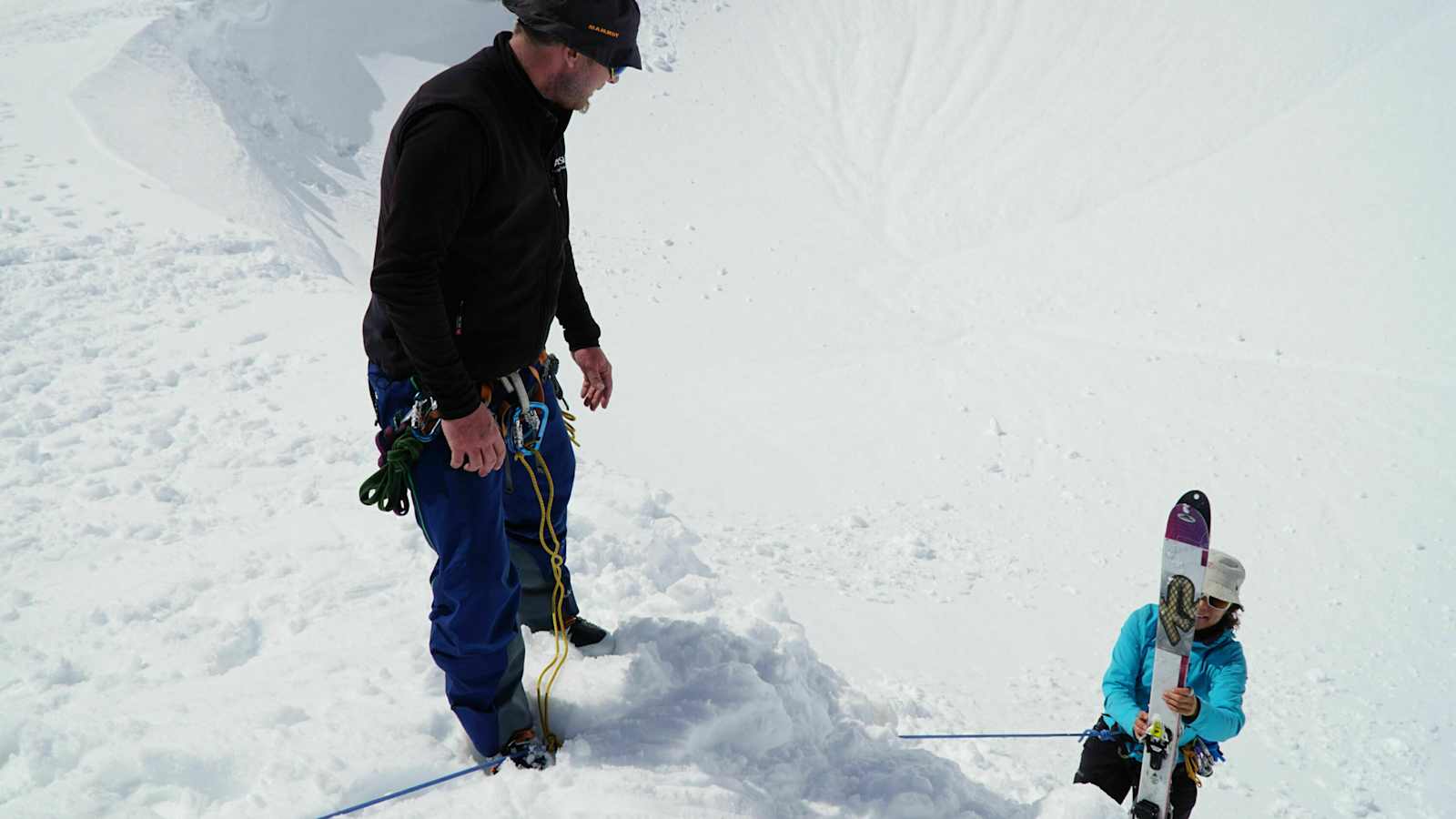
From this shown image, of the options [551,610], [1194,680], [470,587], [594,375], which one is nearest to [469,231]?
[470,587]

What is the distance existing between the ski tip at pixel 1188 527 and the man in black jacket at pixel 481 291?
246 centimetres

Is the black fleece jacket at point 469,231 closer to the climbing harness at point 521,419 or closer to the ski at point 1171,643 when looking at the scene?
the climbing harness at point 521,419

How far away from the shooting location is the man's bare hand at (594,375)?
3500 millimetres

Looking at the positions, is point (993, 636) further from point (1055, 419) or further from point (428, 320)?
point (428, 320)

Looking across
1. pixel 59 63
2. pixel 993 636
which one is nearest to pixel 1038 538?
pixel 993 636

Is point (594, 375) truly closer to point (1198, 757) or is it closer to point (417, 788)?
point (417, 788)

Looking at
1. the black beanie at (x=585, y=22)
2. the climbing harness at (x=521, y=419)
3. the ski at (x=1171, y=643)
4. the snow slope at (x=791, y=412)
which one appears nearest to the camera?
the black beanie at (x=585, y=22)

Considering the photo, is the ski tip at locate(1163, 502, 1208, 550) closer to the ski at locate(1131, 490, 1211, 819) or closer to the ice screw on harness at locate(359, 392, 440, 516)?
the ski at locate(1131, 490, 1211, 819)

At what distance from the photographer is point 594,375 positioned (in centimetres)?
354

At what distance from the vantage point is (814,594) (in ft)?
21.4

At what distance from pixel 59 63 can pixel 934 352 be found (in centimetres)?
1143

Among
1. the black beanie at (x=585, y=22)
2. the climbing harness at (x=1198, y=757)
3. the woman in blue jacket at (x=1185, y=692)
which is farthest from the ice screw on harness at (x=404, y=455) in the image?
the climbing harness at (x=1198, y=757)

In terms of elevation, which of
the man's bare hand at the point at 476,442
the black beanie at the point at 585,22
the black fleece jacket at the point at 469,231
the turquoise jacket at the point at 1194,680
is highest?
the black beanie at the point at 585,22

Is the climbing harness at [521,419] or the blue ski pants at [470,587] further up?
the climbing harness at [521,419]
